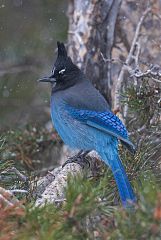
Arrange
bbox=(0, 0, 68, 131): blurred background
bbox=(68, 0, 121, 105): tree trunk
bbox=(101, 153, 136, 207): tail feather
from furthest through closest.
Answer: bbox=(0, 0, 68, 131): blurred background, bbox=(68, 0, 121, 105): tree trunk, bbox=(101, 153, 136, 207): tail feather

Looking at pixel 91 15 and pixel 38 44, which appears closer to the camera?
pixel 91 15

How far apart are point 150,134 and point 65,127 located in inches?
25.0

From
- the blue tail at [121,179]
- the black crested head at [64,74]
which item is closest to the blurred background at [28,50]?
the black crested head at [64,74]

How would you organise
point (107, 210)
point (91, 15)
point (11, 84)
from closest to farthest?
point (107, 210) < point (91, 15) < point (11, 84)

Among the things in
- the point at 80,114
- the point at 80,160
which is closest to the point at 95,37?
the point at 80,114

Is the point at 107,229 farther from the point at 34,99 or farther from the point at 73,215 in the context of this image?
the point at 34,99

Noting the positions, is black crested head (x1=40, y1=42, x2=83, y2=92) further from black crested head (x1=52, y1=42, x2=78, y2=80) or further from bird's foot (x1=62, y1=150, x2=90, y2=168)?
bird's foot (x1=62, y1=150, x2=90, y2=168)

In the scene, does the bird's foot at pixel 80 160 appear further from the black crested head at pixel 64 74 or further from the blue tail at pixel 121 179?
the black crested head at pixel 64 74

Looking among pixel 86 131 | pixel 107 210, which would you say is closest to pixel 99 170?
pixel 86 131

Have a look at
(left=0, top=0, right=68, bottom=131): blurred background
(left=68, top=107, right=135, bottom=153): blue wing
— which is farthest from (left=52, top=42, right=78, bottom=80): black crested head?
(left=0, top=0, right=68, bottom=131): blurred background

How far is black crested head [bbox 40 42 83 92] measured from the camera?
3287 millimetres

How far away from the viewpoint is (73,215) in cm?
142

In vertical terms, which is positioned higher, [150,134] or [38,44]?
[38,44]

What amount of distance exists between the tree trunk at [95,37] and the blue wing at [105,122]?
1.58ft
